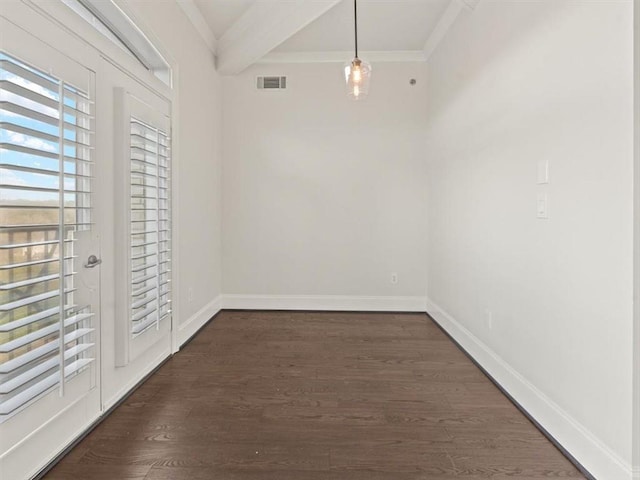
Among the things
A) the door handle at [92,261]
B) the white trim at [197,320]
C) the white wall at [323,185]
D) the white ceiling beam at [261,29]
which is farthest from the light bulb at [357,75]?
the white trim at [197,320]

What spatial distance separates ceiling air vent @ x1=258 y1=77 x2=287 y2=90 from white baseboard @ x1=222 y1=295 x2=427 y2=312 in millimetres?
2550

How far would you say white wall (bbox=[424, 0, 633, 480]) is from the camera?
154 cm

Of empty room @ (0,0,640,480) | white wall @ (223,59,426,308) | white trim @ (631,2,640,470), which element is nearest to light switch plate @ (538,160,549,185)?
empty room @ (0,0,640,480)

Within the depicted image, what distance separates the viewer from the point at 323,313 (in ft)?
14.4

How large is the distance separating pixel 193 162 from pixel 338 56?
2.19m

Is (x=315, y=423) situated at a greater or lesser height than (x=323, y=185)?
lesser

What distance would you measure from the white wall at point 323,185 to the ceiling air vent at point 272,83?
0.07 meters

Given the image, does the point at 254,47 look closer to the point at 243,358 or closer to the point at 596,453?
the point at 243,358

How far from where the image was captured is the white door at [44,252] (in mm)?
1481

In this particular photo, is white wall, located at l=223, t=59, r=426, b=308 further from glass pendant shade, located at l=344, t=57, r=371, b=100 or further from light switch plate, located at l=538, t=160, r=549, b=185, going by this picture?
light switch plate, located at l=538, t=160, r=549, b=185

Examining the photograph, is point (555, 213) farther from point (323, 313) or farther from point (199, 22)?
point (199, 22)

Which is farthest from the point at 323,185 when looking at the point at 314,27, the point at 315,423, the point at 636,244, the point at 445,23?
the point at 636,244

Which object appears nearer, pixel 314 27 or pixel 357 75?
pixel 357 75

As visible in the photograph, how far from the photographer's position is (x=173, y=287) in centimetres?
307
